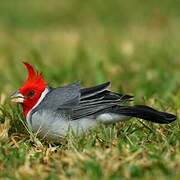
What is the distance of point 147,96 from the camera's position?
698 cm

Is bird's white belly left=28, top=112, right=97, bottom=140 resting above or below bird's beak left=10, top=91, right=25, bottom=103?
below

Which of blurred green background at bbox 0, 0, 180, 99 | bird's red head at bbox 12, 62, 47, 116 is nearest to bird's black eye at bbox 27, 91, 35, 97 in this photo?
bird's red head at bbox 12, 62, 47, 116

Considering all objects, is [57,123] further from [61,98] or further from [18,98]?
[18,98]

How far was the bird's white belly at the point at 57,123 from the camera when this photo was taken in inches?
205

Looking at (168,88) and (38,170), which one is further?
(168,88)

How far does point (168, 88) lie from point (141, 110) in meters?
2.08

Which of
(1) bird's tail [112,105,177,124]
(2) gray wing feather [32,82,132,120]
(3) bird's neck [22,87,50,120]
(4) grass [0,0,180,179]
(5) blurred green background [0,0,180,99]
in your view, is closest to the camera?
(4) grass [0,0,180,179]

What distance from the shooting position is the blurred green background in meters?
7.86

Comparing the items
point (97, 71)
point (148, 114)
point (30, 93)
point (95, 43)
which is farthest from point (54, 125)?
point (95, 43)

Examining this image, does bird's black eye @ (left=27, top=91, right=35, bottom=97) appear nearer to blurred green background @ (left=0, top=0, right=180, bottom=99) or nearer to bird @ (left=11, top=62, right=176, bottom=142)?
bird @ (left=11, top=62, right=176, bottom=142)

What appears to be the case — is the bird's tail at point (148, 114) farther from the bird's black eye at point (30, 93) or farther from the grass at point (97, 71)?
the bird's black eye at point (30, 93)

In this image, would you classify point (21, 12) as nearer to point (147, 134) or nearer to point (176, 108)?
point (176, 108)

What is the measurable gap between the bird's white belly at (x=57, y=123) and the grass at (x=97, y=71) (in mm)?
77

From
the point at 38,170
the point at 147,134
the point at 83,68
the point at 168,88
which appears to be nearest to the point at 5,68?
the point at 83,68
